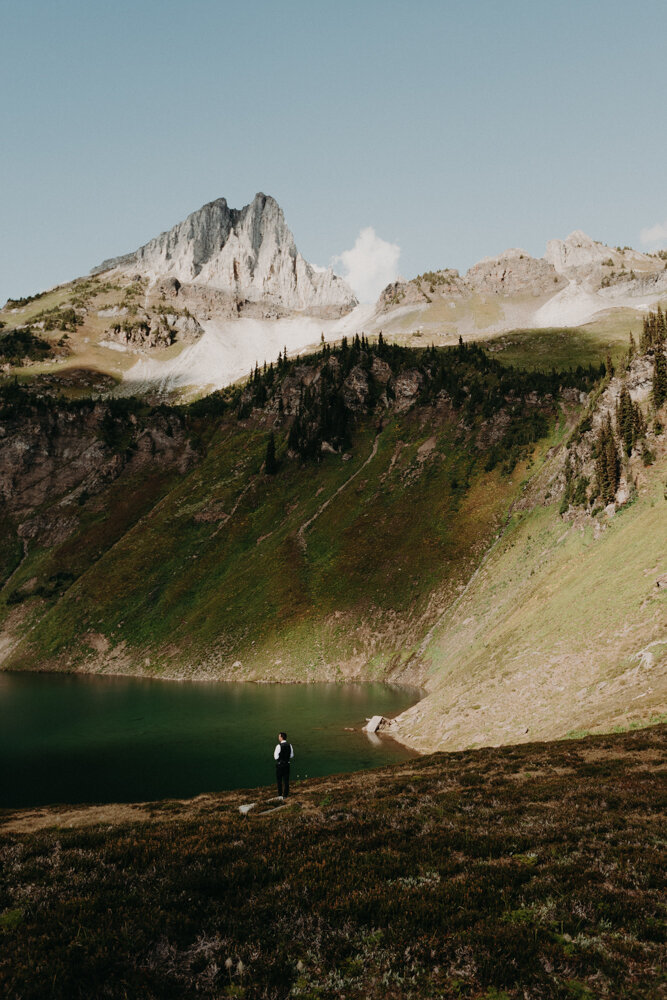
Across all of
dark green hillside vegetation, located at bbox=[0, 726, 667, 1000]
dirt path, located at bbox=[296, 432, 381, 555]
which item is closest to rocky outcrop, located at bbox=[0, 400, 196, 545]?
dirt path, located at bbox=[296, 432, 381, 555]

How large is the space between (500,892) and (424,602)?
3300 inches

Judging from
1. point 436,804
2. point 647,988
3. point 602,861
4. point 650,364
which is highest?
point 650,364

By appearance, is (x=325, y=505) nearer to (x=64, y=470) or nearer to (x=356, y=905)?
(x=64, y=470)

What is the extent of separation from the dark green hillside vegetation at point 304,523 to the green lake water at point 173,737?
13.8m

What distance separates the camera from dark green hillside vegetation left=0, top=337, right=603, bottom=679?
100 m

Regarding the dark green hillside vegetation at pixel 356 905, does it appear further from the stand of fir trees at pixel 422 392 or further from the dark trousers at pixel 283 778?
the stand of fir trees at pixel 422 392

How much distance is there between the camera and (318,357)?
200 metres

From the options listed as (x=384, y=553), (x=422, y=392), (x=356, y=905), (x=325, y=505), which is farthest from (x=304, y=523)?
(x=356, y=905)

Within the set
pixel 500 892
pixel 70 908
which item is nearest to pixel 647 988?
pixel 500 892

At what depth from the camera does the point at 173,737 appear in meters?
61.1

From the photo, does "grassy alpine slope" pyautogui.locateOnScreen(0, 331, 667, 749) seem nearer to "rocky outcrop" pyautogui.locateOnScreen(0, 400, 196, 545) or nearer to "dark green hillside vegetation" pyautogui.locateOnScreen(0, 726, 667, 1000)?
"rocky outcrop" pyautogui.locateOnScreen(0, 400, 196, 545)

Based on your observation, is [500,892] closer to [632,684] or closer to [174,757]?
[632,684]

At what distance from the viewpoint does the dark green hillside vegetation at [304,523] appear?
100m

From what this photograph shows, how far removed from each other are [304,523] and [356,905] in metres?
120
